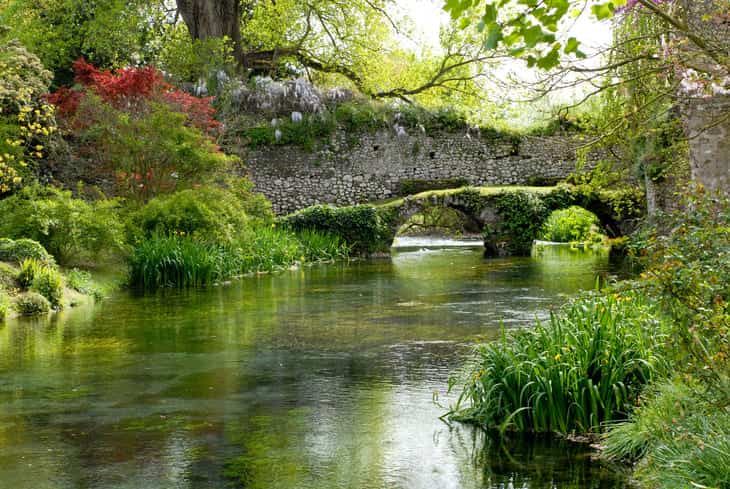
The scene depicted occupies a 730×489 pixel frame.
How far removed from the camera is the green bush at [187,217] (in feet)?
63.9

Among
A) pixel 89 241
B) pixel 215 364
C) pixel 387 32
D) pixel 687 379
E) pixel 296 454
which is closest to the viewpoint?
pixel 687 379

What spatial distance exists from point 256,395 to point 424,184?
22450mm

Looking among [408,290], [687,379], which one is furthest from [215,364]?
[408,290]

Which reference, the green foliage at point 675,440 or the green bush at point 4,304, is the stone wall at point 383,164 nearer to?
the green bush at point 4,304

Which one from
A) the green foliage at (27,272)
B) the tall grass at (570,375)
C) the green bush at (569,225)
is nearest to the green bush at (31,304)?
the green foliage at (27,272)

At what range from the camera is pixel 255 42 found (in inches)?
1287

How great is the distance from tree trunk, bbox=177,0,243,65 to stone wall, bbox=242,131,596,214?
426 cm

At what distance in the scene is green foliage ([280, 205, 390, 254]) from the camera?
1053 inches

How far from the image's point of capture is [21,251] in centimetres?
1534

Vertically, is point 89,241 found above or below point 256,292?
above

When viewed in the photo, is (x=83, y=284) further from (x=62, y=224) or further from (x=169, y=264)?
(x=169, y=264)

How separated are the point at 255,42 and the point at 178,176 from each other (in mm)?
12745

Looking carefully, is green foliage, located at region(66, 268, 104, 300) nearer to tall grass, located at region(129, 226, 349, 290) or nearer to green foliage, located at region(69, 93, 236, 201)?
tall grass, located at region(129, 226, 349, 290)

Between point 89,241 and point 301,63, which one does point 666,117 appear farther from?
point 301,63
